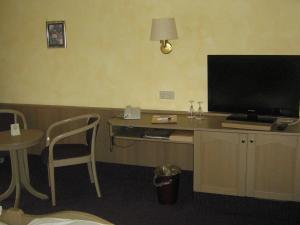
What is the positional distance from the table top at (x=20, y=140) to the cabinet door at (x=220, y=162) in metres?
1.47

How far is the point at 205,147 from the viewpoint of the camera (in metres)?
3.23

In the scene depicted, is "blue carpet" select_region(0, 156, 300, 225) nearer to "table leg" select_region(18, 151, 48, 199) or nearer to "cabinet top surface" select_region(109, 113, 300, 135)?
"table leg" select_region(18, 151, 48, 199)

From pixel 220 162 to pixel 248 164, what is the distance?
241 mm

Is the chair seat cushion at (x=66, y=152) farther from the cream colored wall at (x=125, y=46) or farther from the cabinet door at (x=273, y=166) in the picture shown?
the cabinet door at (x=273, y=166)

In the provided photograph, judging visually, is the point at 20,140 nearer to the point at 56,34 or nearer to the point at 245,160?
the point at 56,34

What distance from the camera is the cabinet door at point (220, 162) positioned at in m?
3.14

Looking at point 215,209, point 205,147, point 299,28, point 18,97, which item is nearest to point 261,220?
point 215,209

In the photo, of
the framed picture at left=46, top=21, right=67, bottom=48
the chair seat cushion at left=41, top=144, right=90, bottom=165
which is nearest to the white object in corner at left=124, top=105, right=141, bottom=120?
the chair seat cushion at left=41, top=144, right=90, bottom=165

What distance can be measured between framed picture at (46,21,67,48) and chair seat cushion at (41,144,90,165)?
1.24m

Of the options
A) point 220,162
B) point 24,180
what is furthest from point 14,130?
point 220,162

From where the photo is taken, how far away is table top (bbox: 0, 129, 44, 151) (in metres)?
3.14

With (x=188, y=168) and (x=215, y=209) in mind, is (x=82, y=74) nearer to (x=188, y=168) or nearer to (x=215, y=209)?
(x=188, y=168)

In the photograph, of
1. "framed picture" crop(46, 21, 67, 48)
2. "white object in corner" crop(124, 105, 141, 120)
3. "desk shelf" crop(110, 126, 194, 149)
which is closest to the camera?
"desk shelf" crop(110, 126, 194, 149)

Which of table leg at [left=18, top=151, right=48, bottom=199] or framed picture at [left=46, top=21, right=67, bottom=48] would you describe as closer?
table leg at [left=18, top=151, right=48, bottom=199]
